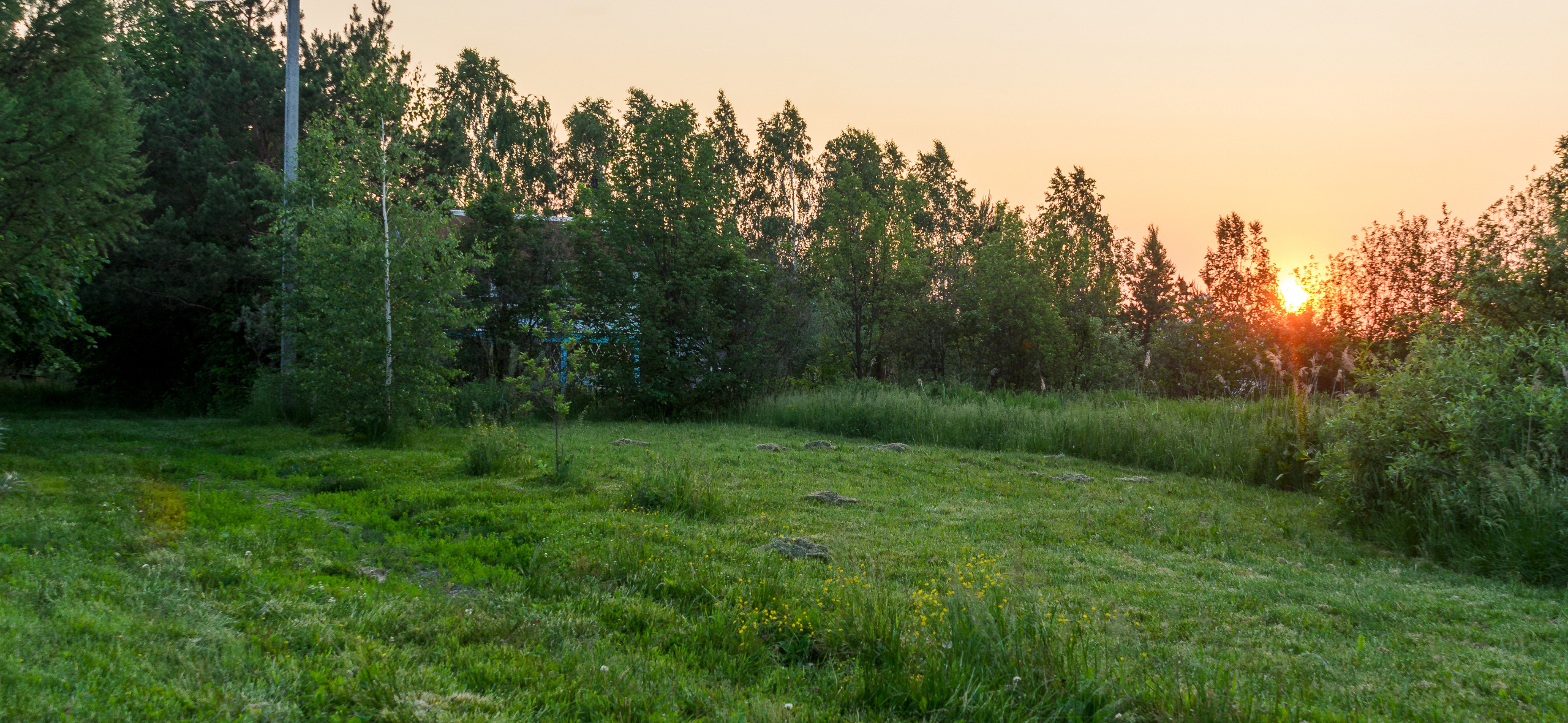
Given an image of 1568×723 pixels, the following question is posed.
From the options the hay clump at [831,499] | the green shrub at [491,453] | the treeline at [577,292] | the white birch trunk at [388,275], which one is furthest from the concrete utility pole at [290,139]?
the hay clump at [831,499]

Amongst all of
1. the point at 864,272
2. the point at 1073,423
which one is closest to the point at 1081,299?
the point at 864,272

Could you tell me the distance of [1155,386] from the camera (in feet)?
74.3

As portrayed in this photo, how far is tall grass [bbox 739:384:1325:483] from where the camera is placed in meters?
12.9

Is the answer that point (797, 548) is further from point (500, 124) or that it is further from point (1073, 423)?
point (500, 124)

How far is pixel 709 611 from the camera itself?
17.5 feet

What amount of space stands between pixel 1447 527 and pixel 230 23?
29480 millimetres

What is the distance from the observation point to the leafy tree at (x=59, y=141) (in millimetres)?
9805

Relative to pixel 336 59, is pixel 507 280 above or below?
below

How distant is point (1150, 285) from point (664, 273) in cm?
3817

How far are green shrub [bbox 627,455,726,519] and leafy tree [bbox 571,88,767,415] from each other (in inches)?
455

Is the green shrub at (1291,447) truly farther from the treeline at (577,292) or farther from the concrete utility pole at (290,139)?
the concrete utility pole at (290,139)

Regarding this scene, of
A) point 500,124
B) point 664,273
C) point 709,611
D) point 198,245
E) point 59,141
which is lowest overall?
point 709,611

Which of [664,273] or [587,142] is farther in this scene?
[587,142]

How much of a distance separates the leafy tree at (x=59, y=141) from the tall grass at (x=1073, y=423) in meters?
13.0
